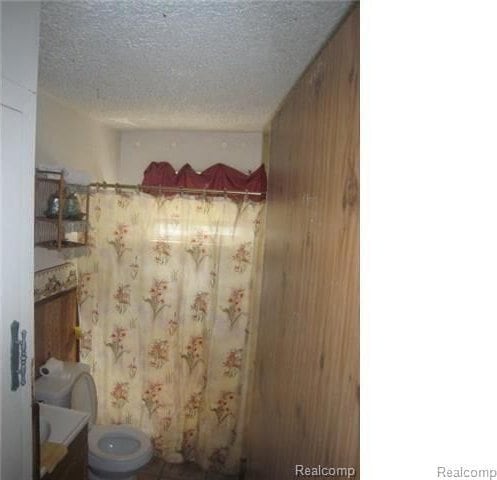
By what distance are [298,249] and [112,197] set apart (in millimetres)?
1421

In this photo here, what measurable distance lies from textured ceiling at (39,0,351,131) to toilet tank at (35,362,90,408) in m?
1.47

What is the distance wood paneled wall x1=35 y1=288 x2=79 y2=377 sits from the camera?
177 cm

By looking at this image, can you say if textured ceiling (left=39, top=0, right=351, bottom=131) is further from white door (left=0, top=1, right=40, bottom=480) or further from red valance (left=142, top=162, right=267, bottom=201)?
red valance (left=142, top=162, right=267, bottom=201)

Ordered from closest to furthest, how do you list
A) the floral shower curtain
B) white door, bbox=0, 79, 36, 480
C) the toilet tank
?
white door, bbox=0, 79, 36, 480 → the toilet tank → the floral shower curtain

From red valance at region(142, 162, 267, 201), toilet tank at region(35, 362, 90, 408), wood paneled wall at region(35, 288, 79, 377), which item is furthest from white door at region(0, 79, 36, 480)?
red valance at region(142, 162, 267, 201)

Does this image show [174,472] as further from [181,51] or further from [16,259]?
[181,51]

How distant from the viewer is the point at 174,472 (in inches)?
88.4

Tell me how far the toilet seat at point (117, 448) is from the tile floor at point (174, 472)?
402 millimetres

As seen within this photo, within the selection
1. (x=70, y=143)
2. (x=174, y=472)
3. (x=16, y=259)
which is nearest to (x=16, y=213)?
(x=16, y=259)

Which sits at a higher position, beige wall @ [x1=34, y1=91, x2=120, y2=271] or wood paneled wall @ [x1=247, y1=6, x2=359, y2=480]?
beige wall @ [x1=34, y1=91, x2=120, y2=271]

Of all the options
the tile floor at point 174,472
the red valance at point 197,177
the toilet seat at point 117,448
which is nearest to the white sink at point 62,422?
the toilet seat at point 117,448
